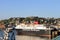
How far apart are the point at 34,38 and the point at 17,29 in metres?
1.79

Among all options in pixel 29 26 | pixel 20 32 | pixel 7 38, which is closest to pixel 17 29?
pixel 20 32

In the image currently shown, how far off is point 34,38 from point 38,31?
163cm

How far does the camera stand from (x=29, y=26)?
89.7 feet

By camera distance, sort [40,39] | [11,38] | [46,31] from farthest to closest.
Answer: [46,31], [40,39], [11,38]

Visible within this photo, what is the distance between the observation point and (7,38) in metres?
19.5

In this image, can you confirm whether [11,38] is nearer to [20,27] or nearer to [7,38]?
[7,38]

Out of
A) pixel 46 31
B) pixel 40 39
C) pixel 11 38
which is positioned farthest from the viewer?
pixel 46 31

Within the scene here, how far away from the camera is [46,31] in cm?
2617

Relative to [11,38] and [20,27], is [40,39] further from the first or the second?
[11,38]

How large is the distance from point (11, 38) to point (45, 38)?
649 centimetres

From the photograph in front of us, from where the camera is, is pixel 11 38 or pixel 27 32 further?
pixel 27 32

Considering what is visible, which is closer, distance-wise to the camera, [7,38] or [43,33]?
[7,38]

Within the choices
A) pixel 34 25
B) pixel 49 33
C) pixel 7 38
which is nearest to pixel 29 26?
pixel 34 25

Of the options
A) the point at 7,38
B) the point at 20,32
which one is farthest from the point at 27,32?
the point at 7,38
